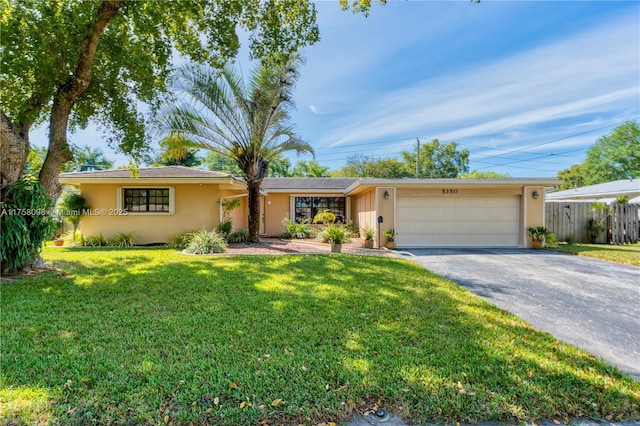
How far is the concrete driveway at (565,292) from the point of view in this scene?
376 centimetres

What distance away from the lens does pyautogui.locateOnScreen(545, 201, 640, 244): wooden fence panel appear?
44.7ft

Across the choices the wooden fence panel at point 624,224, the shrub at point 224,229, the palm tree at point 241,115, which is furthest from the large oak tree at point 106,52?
the wooden fence panel at point 624,224

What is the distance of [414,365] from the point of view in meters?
2.88

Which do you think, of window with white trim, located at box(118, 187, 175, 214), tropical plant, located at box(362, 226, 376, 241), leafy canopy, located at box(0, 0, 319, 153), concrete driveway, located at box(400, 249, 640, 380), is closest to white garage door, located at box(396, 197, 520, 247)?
tropical plant, located at box(362, 226, 376, 241)

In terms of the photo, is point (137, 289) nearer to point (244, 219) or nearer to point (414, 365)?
point (414, 365)

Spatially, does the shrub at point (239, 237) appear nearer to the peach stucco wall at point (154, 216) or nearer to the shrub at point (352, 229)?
the peach stucco wall at point (154, 216)

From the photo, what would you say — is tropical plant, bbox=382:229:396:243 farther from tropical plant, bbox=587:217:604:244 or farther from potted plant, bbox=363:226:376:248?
tropical plant, bbox=587:217:604:244

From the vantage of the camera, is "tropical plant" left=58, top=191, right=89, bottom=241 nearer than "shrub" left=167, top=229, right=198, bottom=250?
No

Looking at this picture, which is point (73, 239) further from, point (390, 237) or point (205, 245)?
point (390, 237)

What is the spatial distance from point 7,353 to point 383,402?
3.82 metres

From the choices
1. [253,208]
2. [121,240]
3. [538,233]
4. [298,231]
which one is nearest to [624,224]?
[538,233]

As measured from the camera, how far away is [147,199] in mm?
12750

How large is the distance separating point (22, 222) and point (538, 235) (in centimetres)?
1606

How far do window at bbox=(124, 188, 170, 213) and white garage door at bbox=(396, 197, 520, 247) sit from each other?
10.0 m
